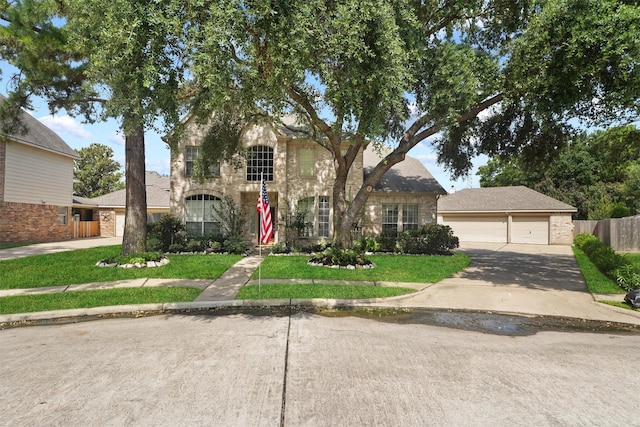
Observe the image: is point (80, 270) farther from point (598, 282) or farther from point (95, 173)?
point (95, 173)

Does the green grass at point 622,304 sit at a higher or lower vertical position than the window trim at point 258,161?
lower

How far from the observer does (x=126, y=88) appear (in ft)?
23.4

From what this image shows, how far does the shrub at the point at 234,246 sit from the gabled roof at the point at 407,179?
25.9 feet

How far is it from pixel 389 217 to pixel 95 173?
140ft

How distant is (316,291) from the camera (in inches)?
357

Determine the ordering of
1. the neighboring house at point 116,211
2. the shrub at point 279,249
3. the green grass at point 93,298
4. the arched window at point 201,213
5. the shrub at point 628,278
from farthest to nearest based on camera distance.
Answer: the neighboring house at point 116,211
the arched window at point 201,213
the shrub at point 279,249
the shrub at point 628,278
the green grass at point 93,298

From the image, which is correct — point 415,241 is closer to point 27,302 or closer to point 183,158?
point 183,158

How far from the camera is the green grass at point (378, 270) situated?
1102 cm

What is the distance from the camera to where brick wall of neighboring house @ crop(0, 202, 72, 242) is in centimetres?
2045

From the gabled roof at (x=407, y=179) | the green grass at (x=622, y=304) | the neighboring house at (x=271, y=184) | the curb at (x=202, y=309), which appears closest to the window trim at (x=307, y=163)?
the neighboring house at (x=271, y=184)

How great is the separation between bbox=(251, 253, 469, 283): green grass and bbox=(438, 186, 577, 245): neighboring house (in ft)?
49.4

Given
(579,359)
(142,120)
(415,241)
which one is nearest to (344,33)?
(142,120)

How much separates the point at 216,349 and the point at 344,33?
6066 millimetres

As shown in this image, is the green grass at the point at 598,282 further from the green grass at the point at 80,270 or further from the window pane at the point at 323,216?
the window pane at the point at 323,216
